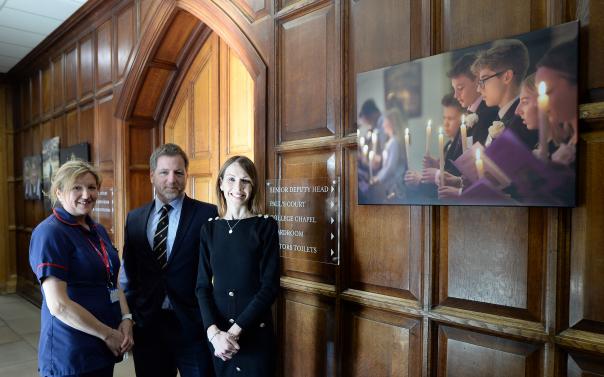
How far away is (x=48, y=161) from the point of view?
5145mm

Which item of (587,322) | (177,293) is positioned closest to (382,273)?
(587,322)

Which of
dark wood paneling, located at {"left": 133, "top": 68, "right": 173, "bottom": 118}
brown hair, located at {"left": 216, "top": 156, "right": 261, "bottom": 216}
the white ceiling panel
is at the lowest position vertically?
brown hair, located at {"left": 216, "top": 156, "right": 261, "bottom": 216}

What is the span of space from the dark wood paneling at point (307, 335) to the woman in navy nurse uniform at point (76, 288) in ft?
2.49

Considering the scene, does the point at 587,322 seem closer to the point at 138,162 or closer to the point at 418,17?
the point at 418,17

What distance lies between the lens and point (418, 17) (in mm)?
1645

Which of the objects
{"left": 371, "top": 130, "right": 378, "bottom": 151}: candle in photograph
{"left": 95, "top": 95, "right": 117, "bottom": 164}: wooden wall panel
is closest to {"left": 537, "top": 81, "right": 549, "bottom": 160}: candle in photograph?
{"left": 371, "top": 130, "right": 378, "bottom": 151}: candle in photograph

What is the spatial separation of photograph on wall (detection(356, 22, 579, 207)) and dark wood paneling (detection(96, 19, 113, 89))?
9.80 feet

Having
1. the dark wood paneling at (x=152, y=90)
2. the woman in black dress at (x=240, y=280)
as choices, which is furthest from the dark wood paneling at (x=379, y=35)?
the dark wood paneling at (x=152, y=90)

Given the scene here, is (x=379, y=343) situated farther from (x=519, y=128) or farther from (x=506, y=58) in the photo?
(x=506, y=58)

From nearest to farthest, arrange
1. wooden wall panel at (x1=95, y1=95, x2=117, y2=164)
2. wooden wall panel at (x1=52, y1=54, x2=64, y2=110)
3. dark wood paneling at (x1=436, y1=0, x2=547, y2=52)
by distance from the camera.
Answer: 1. dark wood paneling at (x1=436, y1=0, x2=547, y2=52)
2. wooden wall panel at (x1=95, y1=95, x2=117, y2=164)
3. wooden wall panel at (x1=52, y1=54, x2=64, y2=110)

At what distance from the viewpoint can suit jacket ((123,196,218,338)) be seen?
1.86m

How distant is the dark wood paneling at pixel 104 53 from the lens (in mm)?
3906

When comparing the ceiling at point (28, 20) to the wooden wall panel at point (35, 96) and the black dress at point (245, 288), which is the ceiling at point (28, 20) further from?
the black dress at point (245, 288)

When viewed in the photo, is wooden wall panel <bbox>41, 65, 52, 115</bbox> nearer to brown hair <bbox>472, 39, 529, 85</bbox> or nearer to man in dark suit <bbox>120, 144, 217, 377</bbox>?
man in dark suit <bbox>120, 144, 217, 377</bbox>
